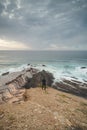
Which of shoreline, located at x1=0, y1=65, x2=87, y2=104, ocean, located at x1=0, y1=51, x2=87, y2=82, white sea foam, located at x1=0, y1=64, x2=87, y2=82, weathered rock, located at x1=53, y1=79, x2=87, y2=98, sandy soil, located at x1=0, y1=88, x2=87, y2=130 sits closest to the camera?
sandy soil, located at x1=0, y1=88, x2=87, y2=130

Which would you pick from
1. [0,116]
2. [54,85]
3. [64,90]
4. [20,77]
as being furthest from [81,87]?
[0,116]

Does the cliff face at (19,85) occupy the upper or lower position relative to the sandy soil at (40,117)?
upper

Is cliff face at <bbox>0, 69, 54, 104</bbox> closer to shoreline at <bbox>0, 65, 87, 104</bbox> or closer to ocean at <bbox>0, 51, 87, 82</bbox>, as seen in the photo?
shoreline at <bbox>0, 65, 87, 104</bbox>

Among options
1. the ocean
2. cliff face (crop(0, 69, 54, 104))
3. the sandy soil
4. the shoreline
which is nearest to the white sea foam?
the ocean

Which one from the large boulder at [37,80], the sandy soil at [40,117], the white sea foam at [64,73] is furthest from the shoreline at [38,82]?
the sandy soil at [40,117]

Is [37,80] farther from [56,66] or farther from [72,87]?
[56,66]

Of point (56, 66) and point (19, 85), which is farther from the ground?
point (19, 85)

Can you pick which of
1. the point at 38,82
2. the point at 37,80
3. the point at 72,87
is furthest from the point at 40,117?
the point at 37,80

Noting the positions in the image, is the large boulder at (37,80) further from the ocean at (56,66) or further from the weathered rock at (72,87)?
the weathered rock at (72,87)

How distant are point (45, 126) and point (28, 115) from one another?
2278 millimetres

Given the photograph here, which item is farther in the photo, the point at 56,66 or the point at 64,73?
the point at 56,66

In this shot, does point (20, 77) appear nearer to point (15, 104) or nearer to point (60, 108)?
point (15, 104)

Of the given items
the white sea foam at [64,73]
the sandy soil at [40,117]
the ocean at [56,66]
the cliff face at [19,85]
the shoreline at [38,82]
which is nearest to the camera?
the sandy soil at [40,117]

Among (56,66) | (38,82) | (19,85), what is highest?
(19,85)
